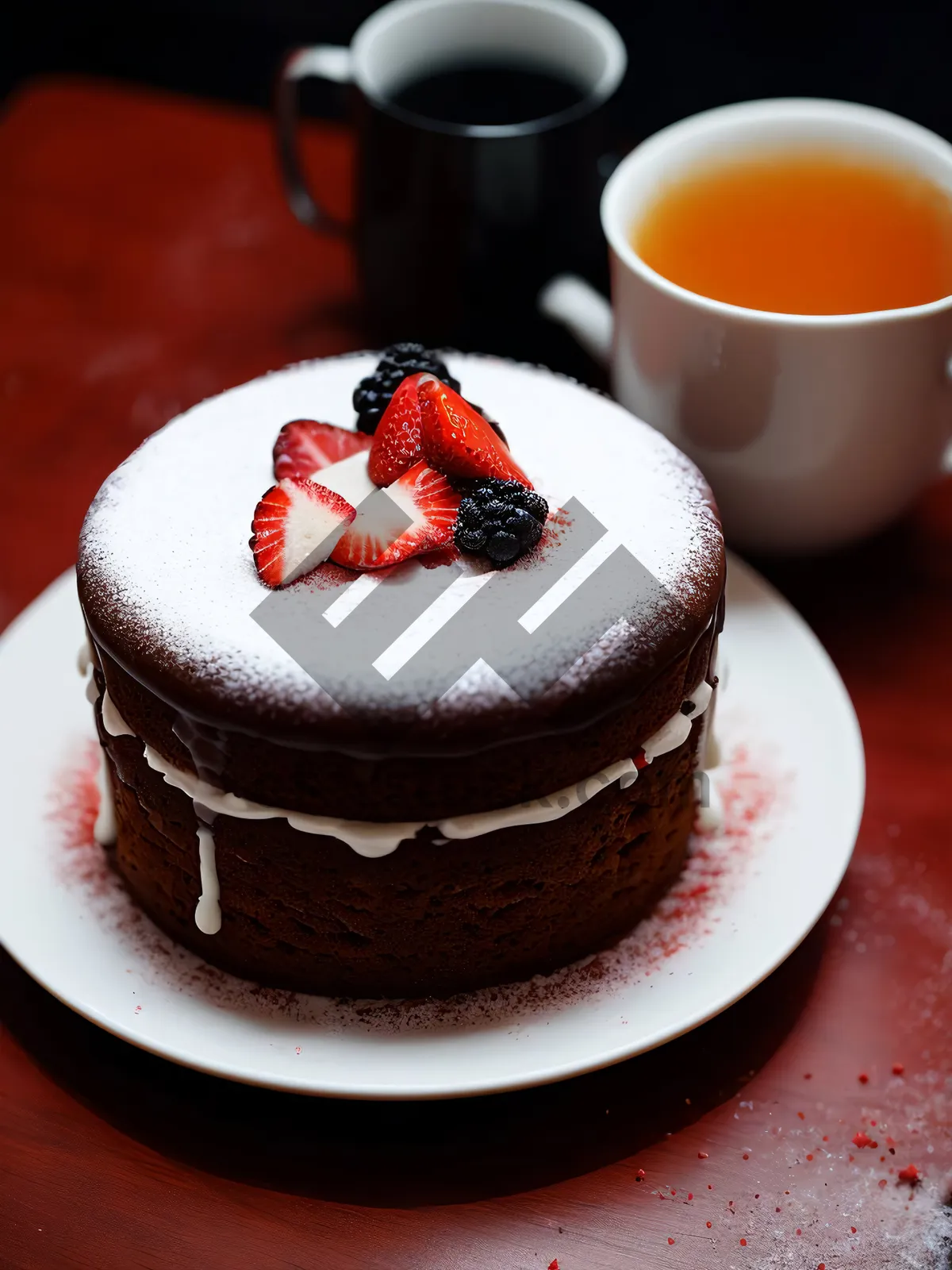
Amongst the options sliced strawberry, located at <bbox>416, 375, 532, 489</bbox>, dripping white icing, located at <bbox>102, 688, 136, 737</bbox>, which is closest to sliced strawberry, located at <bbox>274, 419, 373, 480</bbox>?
sliced strawberry, located at <bbox>416, 375, 532, 489</bbox>

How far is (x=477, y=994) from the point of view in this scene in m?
1.44

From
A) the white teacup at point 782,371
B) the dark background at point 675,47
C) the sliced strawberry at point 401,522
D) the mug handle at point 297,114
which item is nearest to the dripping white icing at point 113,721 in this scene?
the sliced strawberry at point 401,522

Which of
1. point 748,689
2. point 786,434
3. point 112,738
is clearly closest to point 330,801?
point 112,738

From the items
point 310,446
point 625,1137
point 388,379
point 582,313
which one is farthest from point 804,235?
point 625,1137

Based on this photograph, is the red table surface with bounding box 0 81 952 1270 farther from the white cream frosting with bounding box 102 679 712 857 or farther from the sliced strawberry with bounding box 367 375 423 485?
the sliced strawberry with bounding box 367 375 423 485

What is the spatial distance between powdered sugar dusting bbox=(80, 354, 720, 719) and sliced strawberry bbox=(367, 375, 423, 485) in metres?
0.13

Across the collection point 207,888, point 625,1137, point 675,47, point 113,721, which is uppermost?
point 675,47

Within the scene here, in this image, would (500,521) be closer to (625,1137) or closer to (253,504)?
(253,504)

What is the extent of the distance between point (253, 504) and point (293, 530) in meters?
0.11

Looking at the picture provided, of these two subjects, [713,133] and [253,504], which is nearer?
[253,504]

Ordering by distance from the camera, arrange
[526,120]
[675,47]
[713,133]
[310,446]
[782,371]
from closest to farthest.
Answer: [310,446] < [782,371] < [713,133] < [526,120] < [675,47]

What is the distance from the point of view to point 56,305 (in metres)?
2.36

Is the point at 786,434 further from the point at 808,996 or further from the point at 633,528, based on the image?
the point at 808,996

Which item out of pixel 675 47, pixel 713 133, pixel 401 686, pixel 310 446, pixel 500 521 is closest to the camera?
pixel 401 686
